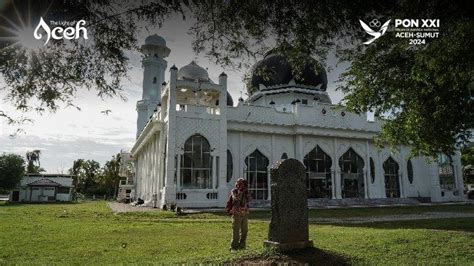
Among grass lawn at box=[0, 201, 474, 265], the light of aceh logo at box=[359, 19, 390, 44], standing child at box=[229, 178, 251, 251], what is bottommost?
grass lawn at box=[0, 201, 474, 265]

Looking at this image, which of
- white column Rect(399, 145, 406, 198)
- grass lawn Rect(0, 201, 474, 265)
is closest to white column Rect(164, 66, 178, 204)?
grass lawn Rect(0, 201, 474, 265)

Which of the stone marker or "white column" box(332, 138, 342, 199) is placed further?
"white column" box(332, 138, 342, 199)

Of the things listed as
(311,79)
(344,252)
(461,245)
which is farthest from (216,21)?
(311,79)

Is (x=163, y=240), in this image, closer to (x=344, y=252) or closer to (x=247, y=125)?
(x=344, y=252)

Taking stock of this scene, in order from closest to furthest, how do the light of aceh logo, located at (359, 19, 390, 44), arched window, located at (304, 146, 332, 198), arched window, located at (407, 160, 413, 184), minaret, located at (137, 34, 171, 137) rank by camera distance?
the light of aceh logo, located at (359, 19, 390, 44) → arched window, located at (304, 146, 332, 198) → arched window, located at (407, 160, 413, 184) → minaret, located at (137, 34, 171, 137)

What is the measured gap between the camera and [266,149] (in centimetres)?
3183

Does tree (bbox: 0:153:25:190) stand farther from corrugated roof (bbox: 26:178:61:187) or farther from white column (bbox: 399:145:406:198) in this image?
white column (bbox: 399:145:406:198)

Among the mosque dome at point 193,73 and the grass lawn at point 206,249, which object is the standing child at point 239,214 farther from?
the mosque dome at point 193,73

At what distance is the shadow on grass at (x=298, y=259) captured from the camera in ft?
20.9

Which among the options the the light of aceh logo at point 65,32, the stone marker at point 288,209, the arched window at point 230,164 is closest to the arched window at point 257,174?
the arched window at point 230,164

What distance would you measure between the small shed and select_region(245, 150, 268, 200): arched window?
40.6m

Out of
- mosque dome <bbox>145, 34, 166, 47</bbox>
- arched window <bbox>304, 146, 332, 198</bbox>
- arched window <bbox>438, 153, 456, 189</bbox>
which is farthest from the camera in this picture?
mosque dome <bbox>145, 34, 166, 47</bbox>

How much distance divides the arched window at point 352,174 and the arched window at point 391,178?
3.25m

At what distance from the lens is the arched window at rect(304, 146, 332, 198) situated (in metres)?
32.5
